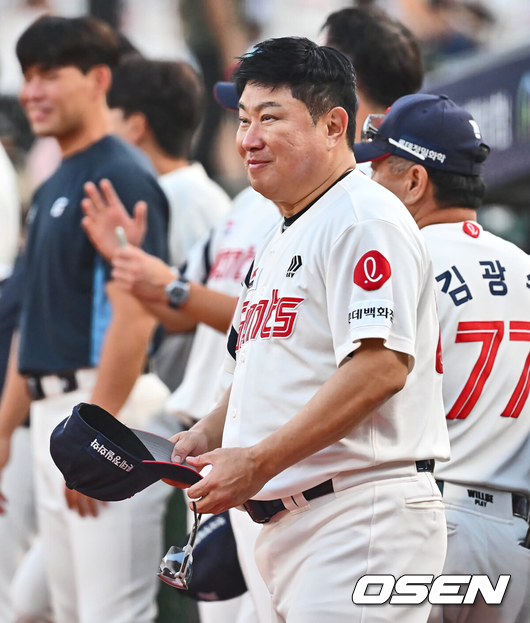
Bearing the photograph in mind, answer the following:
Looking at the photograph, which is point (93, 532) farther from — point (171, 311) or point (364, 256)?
point (364, 256)

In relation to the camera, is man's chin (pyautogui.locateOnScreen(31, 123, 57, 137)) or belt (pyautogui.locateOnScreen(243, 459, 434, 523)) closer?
belt (pyautogui.locateOnScreen(243, 459, 434, 523))

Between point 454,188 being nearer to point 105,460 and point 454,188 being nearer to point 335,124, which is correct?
point 335,124

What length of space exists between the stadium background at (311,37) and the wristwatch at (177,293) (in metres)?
3.31

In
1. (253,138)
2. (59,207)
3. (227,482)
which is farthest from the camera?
(59,207)

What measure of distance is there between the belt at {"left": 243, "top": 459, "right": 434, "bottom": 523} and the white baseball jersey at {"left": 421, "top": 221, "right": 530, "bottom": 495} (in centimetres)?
51

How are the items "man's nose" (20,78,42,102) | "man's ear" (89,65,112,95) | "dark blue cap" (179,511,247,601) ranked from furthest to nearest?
"man's ear" (89,65,112,95)
"man's nose" (20,78,42,102)
"dark blue cap" (179,511,247,601)

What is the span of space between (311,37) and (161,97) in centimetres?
176

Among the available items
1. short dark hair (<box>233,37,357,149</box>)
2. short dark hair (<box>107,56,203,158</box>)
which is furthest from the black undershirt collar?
short dark hair (<box>107,56,203,158</box>)

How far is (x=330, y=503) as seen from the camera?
2307 mm

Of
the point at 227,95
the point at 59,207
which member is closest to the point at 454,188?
the point at 227,95

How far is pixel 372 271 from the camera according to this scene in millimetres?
2174

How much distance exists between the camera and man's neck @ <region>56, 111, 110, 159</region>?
4.20 m

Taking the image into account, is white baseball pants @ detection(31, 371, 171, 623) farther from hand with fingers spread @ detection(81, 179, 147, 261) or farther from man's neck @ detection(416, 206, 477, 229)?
man's neck @ detection(416, 206, 477, 229)

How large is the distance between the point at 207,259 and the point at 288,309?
6.13 ft
